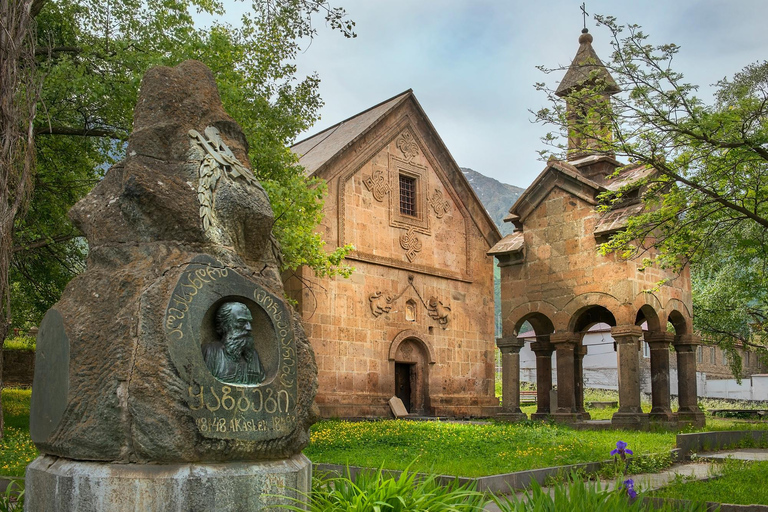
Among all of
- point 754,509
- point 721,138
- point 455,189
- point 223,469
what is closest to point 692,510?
point 754,509

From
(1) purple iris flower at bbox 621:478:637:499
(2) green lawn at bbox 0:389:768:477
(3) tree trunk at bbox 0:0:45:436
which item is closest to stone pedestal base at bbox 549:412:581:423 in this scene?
(2) green lawn at bbox 0:389:768:477

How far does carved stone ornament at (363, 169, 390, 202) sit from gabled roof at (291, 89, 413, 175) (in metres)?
1.25

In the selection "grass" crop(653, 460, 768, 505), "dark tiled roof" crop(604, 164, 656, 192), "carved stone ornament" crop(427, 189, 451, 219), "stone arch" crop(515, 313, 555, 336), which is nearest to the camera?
"grass" crop(653, 460, 768, 505)

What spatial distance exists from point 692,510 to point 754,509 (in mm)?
1624

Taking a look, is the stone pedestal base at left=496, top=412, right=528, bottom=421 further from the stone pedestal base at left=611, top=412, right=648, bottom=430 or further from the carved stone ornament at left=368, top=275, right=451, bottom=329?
the carved stone ornament at left=368, top=275, right=451, bottom=329

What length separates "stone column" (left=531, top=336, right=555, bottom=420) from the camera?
17.5 m

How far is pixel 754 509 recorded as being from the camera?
618 cm

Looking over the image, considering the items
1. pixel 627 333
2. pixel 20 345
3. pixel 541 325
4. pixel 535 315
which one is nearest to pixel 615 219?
pixel 627 333

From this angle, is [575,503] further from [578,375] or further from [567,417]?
[578,375]

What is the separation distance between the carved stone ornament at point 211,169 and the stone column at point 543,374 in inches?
522

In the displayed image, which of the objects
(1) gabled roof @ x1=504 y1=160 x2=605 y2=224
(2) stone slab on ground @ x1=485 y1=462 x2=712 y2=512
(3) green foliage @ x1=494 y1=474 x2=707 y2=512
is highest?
(1) gabled roof @ x1=504 y1=160 x2=605 y2=224

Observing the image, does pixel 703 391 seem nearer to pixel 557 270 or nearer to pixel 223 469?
pixel 557 270

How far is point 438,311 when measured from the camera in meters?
21.7

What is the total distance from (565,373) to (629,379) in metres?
1.73
